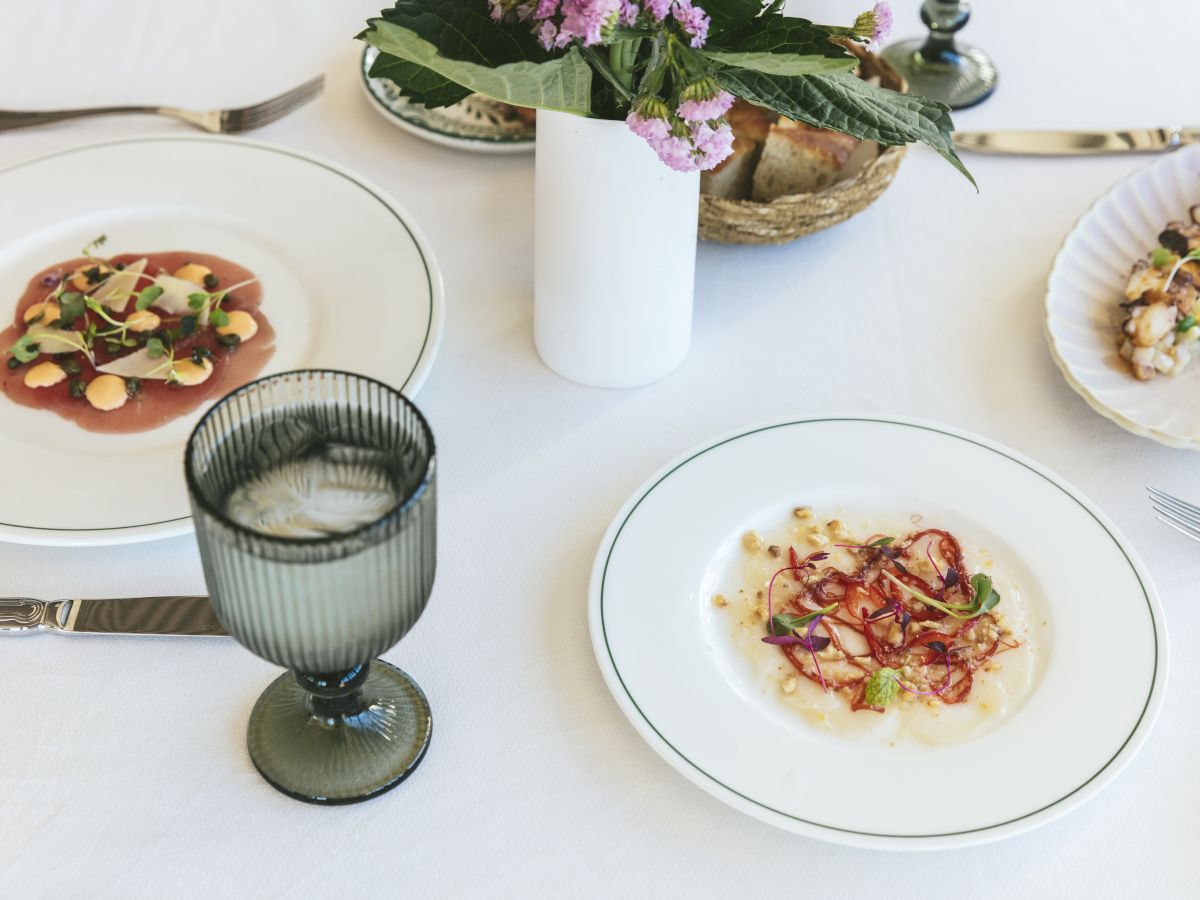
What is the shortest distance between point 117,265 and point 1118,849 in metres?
1.08

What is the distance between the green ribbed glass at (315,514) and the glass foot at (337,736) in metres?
0.09

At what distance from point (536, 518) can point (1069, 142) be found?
915 mm

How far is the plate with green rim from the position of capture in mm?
1444

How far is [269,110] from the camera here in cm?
150

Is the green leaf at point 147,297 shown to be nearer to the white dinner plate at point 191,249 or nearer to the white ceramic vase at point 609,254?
the white dinner plate at point 191,249

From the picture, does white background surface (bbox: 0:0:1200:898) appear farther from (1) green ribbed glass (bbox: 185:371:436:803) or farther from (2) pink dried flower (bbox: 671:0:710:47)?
(2) pink dried flower (bbox: 671:0:710:47)

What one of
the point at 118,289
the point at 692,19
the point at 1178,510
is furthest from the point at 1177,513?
the point at 118,289

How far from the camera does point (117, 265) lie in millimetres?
1257

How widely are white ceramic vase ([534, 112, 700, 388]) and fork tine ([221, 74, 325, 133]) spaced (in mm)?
542

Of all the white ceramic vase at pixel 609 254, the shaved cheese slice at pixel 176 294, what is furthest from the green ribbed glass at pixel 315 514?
the shaved cheese slice at pixel 176 294

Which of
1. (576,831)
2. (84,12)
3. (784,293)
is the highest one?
(84,12)

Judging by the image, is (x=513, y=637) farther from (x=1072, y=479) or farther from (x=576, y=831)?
(x=1072, y=479)

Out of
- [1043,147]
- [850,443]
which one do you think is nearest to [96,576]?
[850,443]

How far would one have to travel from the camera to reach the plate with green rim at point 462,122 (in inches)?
56.9
